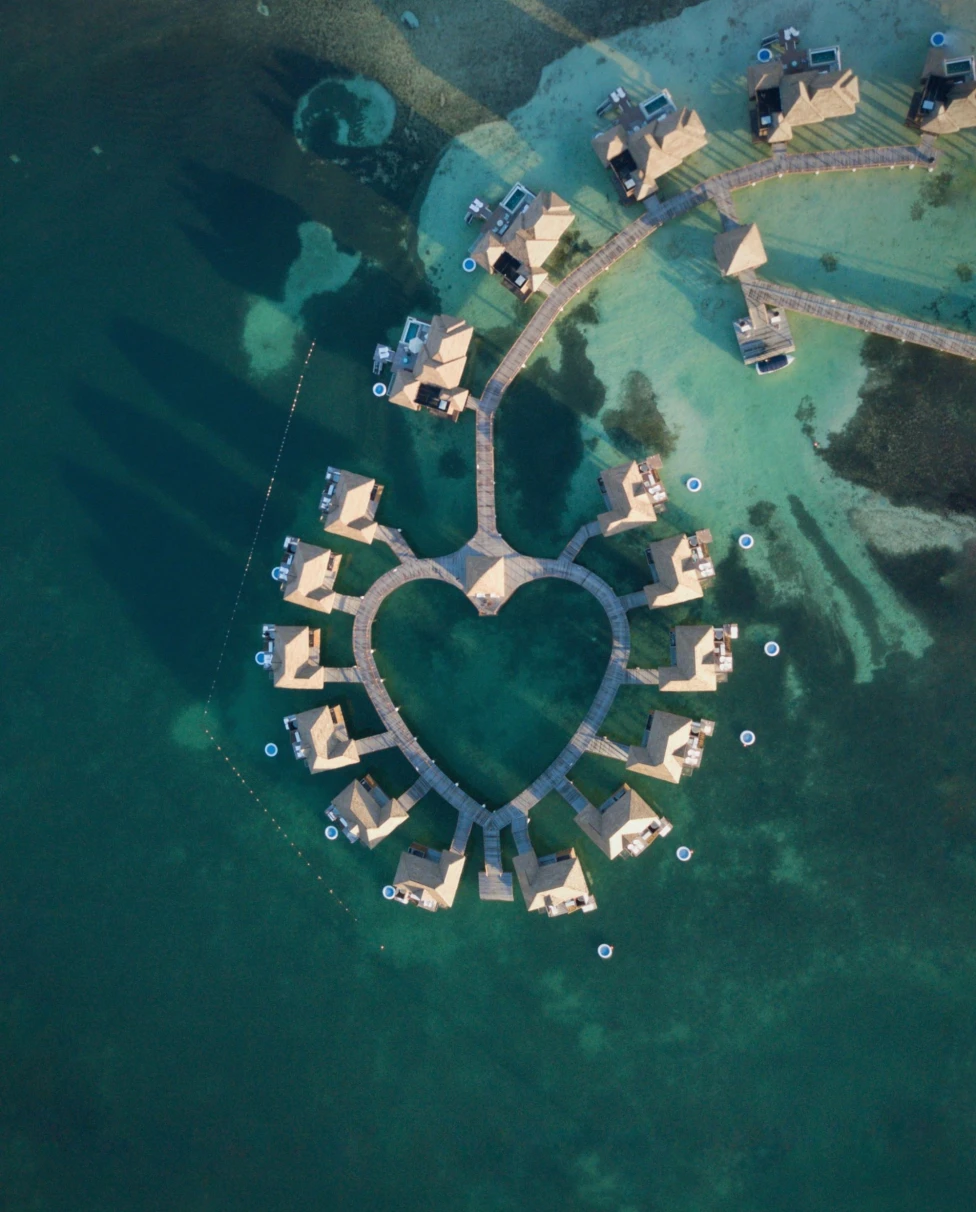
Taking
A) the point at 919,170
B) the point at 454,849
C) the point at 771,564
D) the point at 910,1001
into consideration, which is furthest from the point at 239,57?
the point at 910,1001

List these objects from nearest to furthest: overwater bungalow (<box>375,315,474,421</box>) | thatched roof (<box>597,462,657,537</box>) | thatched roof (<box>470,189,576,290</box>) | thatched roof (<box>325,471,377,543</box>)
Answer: thatched roof (<box>470,189,576,290</box>) < thatched roof (<box>597,462,657,537</box>) < overwater bungalow (<box>375,315,474,421</box>) < thatched roof (<box>325,471,377,543</box>)

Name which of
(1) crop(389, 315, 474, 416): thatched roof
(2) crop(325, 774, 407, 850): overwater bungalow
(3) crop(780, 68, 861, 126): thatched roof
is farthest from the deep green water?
(3) crop(780, 68, 861, 126): thatched roof

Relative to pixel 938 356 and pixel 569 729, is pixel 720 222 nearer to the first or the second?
pixel 938 356

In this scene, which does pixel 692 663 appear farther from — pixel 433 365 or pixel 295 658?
pixel 295 658

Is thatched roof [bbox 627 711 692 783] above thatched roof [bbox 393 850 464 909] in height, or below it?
above

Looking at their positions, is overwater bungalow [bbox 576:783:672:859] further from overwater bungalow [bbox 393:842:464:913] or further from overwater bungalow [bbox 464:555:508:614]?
overwater bungalow [bbox 464:555:508:614]
